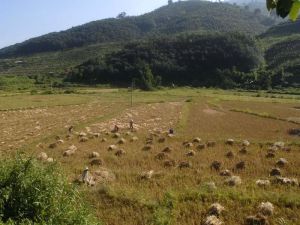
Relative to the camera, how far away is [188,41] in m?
123

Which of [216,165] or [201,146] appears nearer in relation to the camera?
[216,165]

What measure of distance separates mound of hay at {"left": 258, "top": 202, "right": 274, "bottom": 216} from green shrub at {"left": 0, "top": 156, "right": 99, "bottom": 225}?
5805mm

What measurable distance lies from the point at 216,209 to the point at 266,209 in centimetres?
167

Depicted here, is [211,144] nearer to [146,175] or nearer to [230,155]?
[230,155]

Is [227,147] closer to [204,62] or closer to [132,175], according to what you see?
[132,175]

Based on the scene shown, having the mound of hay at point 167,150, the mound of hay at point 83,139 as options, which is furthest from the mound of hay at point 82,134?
the mound of hay at point 167,150

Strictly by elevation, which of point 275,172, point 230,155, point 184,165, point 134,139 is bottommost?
point 134,139

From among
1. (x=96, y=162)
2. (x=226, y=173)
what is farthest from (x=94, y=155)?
(x=226, y=173)

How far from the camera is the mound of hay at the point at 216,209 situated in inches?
630

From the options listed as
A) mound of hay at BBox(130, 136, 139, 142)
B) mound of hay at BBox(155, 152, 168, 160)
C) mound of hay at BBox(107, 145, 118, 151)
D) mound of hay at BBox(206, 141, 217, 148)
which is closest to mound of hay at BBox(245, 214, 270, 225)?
mound of hay at BBox(155, 152, 168, 160)

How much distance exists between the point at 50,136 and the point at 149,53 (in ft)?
293

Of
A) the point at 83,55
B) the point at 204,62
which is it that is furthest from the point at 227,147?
the point at 83,55

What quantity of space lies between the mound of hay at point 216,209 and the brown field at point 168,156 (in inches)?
7.9

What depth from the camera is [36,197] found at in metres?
13.6
